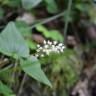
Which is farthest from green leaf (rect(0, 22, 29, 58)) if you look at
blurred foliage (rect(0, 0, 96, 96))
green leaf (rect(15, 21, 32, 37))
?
green leaf (rect(15, 21, 32, 37))

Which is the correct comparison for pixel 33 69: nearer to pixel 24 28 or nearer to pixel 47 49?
pixel 47 49

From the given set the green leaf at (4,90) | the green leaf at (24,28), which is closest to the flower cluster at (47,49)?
the green leaf at (4,90)

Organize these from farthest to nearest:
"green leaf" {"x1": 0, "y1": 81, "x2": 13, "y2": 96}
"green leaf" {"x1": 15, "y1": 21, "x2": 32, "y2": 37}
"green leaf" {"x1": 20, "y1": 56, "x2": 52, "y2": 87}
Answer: "green leaf" {"x1": 15, "y1": 21, "x2": 32, "y2": 37}, "green leaf" {"x1": 0, "y1": 81, "x2": 13, "y2": 96}, "green leaf" {"x1": 20, "y1": 56, "x2": 52, "y2": 87}

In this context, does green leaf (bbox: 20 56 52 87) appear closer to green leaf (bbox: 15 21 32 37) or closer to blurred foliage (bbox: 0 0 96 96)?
blurred foliage (bbox: 0 0 96 96)

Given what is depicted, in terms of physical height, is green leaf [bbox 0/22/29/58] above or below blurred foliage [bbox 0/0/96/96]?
above

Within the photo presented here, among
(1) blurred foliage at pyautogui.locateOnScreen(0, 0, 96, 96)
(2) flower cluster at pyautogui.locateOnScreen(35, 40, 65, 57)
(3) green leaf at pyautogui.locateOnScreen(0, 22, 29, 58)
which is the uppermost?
(3) green leaf at pyautogui.locateOnScreen(0, 22, 29, 58)

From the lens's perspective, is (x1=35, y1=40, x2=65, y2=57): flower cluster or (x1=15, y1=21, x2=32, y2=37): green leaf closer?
(x1=35, y1=40, x2=65, y2=57): flower cluster
